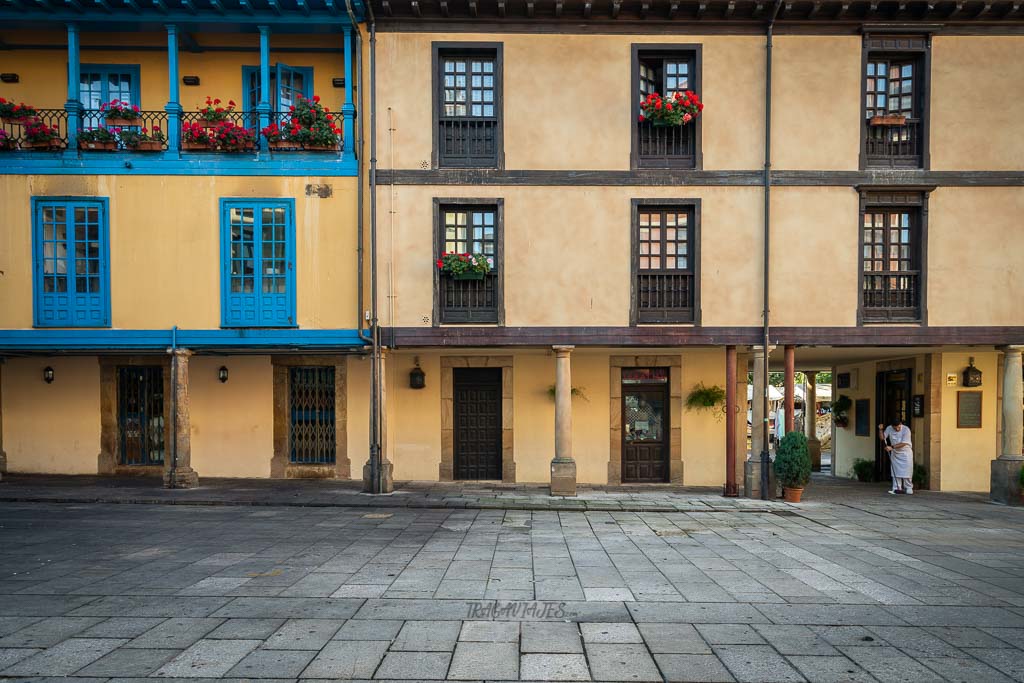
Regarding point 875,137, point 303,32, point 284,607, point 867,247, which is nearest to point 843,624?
point 284,607

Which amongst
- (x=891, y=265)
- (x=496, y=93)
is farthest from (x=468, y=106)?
(x=891, y=265)

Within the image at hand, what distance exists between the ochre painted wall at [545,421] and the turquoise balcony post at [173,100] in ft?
21.6

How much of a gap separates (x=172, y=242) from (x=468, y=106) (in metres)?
6.88

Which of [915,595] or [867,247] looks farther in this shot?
[867,247]

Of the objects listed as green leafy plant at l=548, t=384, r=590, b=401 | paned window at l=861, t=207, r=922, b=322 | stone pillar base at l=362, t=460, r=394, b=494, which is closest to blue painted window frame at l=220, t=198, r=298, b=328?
stone pillar base at l=362, t=460, r=394, b=494

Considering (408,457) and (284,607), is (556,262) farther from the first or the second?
(284,607)

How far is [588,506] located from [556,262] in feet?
16.5

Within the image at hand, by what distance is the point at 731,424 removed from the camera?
13969 mm

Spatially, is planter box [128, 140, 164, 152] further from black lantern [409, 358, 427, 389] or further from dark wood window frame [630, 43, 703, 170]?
dark wood window frame [630, 43, 703, 170]

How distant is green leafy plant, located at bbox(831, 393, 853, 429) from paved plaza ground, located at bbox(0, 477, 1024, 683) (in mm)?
7604

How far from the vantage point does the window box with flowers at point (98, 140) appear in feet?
44.0

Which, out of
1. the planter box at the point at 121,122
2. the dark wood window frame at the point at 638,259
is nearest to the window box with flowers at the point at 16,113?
the planter box at the point at 121,122

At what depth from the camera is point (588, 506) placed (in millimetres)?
12484

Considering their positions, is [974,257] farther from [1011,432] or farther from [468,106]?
[468,106]
